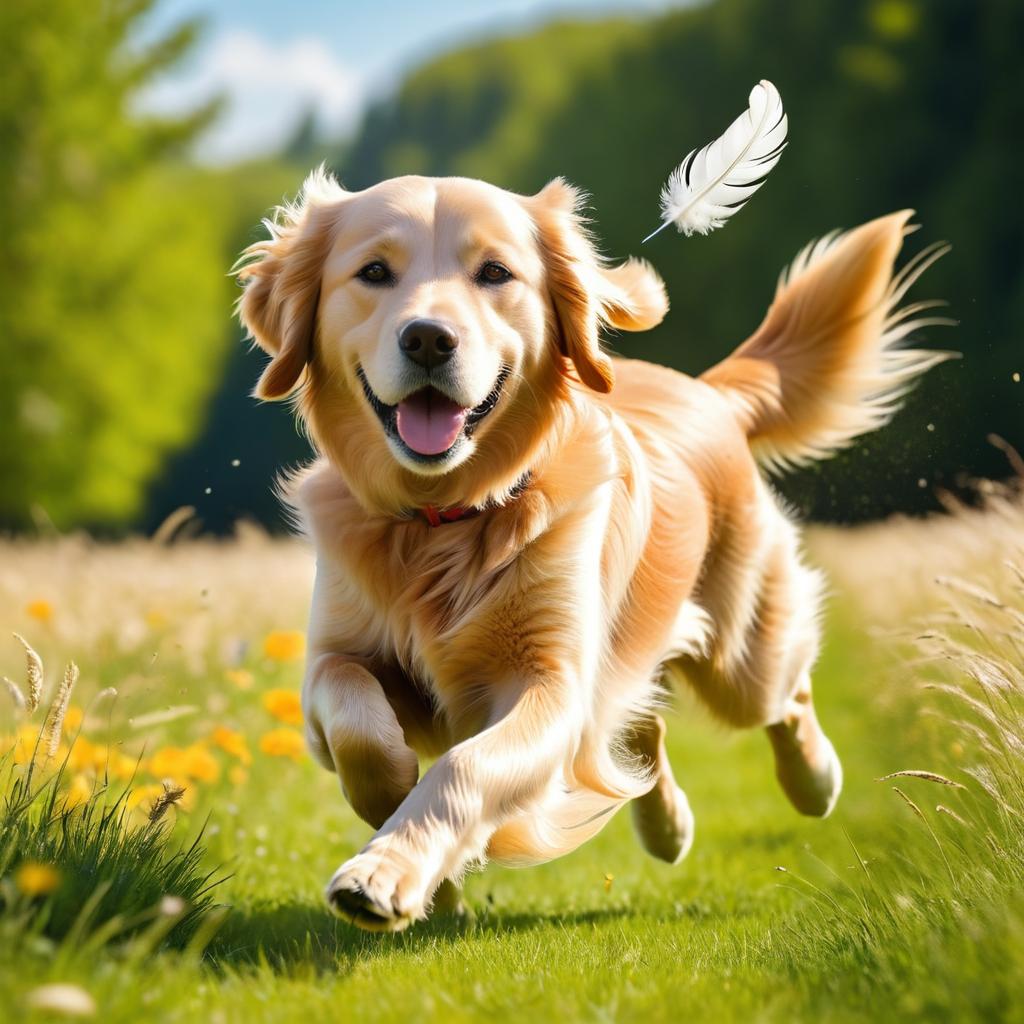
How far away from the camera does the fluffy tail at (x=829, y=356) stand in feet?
15.8

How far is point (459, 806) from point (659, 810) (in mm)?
1716

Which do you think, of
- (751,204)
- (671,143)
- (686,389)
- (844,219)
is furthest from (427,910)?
(671,143)

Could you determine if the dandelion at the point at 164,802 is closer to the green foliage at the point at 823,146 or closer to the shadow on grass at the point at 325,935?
the shadow on grass at the point at 325,935

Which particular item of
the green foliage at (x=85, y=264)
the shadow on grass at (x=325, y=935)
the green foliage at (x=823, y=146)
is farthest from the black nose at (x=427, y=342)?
the green foliage at (x=85, y=264)

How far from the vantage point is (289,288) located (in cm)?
346

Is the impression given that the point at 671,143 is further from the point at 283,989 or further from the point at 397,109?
the point at 397,109

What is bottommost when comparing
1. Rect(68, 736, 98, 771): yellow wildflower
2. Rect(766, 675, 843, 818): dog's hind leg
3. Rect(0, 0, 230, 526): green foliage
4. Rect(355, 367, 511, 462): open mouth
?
Rect(0, 0, 230, 526): green foliage

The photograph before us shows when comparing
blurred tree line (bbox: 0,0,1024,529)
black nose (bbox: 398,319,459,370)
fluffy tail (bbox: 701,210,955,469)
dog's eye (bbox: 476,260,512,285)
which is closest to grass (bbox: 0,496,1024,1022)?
fluffy tail (bbox: 701,210,955,469)

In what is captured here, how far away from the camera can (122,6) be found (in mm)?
19297

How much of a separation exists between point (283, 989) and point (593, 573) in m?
1.37

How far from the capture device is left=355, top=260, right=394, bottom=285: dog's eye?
321 cm

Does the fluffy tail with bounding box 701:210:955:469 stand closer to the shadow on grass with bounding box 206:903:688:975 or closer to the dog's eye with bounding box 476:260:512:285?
the dog's eye with bounding box 476:260:512:285

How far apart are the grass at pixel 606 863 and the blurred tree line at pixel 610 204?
269 inches

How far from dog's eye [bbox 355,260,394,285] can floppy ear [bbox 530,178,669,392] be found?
1.58 ft
